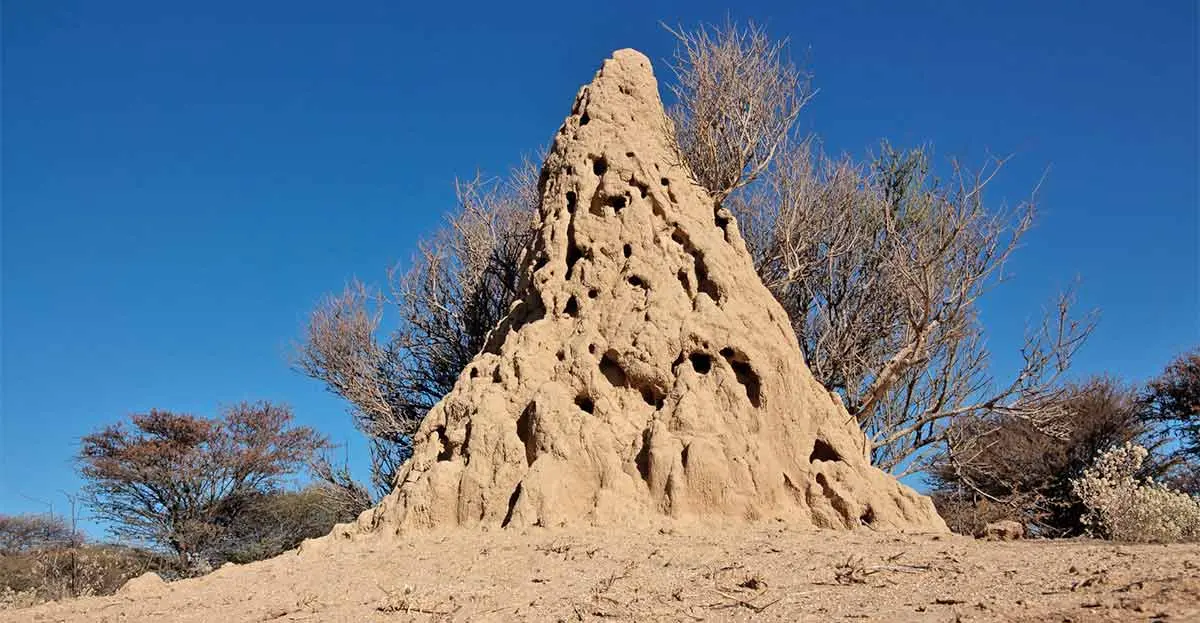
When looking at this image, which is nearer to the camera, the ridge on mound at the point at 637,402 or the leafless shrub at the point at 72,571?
the ridge on mound at the point at 637,402

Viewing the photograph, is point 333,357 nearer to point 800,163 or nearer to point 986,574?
point 800,163

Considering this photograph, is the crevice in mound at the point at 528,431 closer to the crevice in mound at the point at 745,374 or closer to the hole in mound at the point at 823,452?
the crevice in mound at the point at 745,374

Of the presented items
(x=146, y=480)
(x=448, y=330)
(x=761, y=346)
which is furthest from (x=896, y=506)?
(x=146, y=480)

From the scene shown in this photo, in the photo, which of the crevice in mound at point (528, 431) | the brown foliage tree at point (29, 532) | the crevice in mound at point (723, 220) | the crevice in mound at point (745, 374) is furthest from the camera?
the brown foliage tree at point (29, 532)

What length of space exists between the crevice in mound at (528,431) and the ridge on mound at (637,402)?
0.02 metres

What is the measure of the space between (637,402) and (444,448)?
1.64 m

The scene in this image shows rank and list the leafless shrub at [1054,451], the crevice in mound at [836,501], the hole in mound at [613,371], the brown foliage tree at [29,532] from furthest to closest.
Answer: the brown foliage tree at [29,532] < the leafless shrub at [1054,451] < the hole in mound at [613,371] < the crevice in mound at [836,501]

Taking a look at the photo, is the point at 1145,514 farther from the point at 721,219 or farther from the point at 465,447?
the point at 465,447

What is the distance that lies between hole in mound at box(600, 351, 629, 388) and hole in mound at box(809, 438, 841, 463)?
1616 mm

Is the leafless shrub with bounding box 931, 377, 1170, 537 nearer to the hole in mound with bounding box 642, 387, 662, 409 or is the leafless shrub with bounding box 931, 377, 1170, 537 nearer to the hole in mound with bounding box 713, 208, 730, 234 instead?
the hole in mound with bounding box 713, 208, 730, 234

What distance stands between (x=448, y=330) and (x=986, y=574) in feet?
36.4

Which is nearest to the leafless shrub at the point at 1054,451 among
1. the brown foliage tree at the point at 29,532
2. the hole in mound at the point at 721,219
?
the hole in mound at the point at 721,219

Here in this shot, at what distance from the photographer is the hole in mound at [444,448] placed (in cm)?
821

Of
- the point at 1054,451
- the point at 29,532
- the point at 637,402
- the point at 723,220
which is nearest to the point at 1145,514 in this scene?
the point at 637,402
